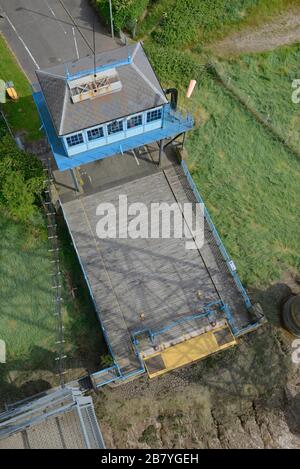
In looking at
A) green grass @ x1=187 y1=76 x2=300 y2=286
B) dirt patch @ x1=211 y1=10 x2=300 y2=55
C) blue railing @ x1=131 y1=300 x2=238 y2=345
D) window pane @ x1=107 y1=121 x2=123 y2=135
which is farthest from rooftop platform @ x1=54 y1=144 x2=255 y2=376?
dirt patch @ x1=211 y1=10 x2=300 y2=55

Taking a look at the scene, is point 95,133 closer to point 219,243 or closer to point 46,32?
point 219,243

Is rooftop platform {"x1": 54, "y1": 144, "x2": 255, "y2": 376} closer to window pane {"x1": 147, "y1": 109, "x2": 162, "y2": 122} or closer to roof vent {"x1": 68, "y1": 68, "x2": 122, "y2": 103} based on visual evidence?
window pane {"x1": 147, "y1": 109, "x2": 162, "y2": 122}

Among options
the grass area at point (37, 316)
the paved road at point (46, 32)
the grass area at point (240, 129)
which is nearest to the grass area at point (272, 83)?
the grass area at point (240, 129)

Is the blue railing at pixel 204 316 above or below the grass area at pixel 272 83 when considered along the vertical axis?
below

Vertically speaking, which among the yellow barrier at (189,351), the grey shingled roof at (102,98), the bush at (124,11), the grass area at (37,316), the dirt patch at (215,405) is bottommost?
the dirt patch at (215,405)

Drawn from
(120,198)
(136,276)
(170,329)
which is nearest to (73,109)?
(120,198)

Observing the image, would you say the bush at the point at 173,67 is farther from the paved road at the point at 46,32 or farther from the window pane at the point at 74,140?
the window pane at the point at 74,140
